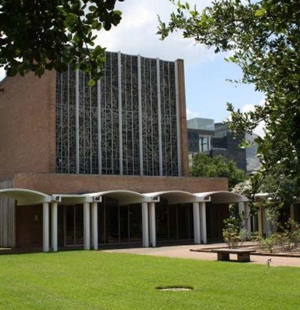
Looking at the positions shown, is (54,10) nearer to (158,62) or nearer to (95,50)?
(95,50)

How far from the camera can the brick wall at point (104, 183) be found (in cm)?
3166

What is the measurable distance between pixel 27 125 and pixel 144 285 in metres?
26.8

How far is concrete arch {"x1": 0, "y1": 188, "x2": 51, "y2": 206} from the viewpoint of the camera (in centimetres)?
2724

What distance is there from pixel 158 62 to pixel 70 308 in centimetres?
3230

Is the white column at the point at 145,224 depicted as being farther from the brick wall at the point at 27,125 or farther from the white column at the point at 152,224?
the brick wall at the point at 27,125

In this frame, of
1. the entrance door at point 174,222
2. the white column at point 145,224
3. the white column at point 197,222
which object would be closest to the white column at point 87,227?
the white column at point 145,224

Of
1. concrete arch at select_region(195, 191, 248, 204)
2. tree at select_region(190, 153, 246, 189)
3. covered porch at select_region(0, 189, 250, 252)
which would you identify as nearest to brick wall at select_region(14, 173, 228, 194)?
covered porch at select_region(0, 189, 250, 252)

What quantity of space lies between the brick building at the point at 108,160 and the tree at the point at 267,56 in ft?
85.5

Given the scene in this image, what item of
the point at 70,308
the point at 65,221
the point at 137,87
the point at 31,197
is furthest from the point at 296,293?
the point at 137,87

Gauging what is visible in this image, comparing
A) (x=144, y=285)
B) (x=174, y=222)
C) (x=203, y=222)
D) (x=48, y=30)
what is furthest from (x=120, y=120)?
(x=48, y=30)

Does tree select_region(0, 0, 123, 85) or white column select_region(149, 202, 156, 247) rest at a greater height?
tree select_region(0, 0, 123, 85)

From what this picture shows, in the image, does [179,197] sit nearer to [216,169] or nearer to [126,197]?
[126,197]

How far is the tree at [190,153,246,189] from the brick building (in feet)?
71.2

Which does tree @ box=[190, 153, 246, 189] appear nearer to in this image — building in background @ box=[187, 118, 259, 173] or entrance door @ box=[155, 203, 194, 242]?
entrance door @ box=[155, 203, 194, 242]
